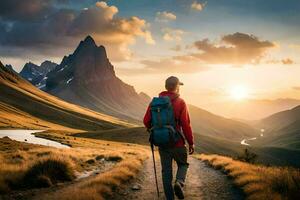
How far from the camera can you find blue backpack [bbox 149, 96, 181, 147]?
9.69m

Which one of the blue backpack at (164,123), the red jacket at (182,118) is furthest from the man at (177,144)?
the blue backpack at (164,123)

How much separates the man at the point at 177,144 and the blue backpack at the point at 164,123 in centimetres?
16

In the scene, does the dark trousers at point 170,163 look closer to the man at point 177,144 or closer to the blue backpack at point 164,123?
the man at point 177,144

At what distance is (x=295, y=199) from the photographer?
33.9ft

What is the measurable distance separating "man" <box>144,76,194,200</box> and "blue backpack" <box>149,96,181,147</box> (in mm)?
160

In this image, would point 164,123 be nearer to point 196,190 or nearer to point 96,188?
point 96,188

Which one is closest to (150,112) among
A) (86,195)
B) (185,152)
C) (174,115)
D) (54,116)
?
(174,115)

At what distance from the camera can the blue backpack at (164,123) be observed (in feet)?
31.8

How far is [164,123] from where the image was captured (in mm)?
9805

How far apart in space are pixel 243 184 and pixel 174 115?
6510mm

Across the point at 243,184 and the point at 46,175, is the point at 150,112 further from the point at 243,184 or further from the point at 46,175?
the point at 46,175

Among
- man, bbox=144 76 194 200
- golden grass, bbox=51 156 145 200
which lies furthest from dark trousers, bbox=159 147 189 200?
golden grass, bbox=51 156 145 200

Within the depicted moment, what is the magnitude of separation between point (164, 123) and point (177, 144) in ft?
2.32

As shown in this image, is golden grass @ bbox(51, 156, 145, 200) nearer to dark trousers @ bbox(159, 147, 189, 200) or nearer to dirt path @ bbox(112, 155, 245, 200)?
dirt path @ bbox(112, 155, 245, 200)
